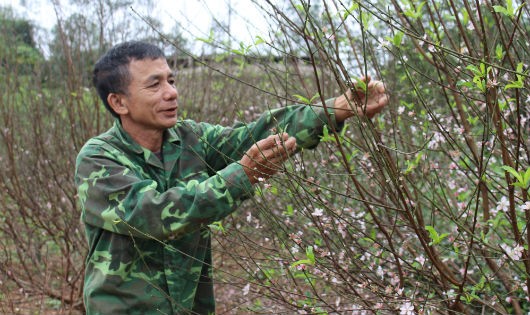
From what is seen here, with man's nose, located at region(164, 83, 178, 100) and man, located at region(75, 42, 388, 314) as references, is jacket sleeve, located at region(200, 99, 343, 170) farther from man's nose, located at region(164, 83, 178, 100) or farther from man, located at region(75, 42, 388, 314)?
man's nose, located at region(164, 83, 178, 100)

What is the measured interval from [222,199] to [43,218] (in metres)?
4.09

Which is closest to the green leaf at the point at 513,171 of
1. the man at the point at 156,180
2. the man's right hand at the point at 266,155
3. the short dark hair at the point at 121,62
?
the man at the point at 156,180

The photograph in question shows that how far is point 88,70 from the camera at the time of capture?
20.5ft

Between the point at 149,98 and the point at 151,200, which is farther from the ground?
the point at 149,98

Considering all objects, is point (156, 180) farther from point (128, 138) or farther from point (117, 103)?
point (117, 103)

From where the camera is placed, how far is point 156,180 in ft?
8.46

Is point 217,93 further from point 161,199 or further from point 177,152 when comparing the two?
point 161,199

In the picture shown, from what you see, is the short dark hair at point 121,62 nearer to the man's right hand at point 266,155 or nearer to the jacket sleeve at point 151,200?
the jacket sleeve at point 151,200

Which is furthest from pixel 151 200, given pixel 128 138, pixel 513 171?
pixel 513 171

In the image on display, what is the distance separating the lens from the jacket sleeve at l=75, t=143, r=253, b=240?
86.0 inches

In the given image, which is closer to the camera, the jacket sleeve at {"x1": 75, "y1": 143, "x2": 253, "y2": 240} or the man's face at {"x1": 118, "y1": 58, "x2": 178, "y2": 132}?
the jacket sleeve at {"x1": 75, "y1": 143, "x2": 253, "y2": 240}

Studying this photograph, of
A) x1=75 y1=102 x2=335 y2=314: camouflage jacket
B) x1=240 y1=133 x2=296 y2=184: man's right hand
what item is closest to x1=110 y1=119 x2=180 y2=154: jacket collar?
x1=75 y1=102 x2=335 y2=314: camouflage jacket

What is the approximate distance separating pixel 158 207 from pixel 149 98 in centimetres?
59

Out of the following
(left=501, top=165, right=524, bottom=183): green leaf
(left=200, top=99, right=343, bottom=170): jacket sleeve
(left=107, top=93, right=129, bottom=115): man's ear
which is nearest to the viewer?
(left=501, top=165, right=524, bottom=183): green leaf
